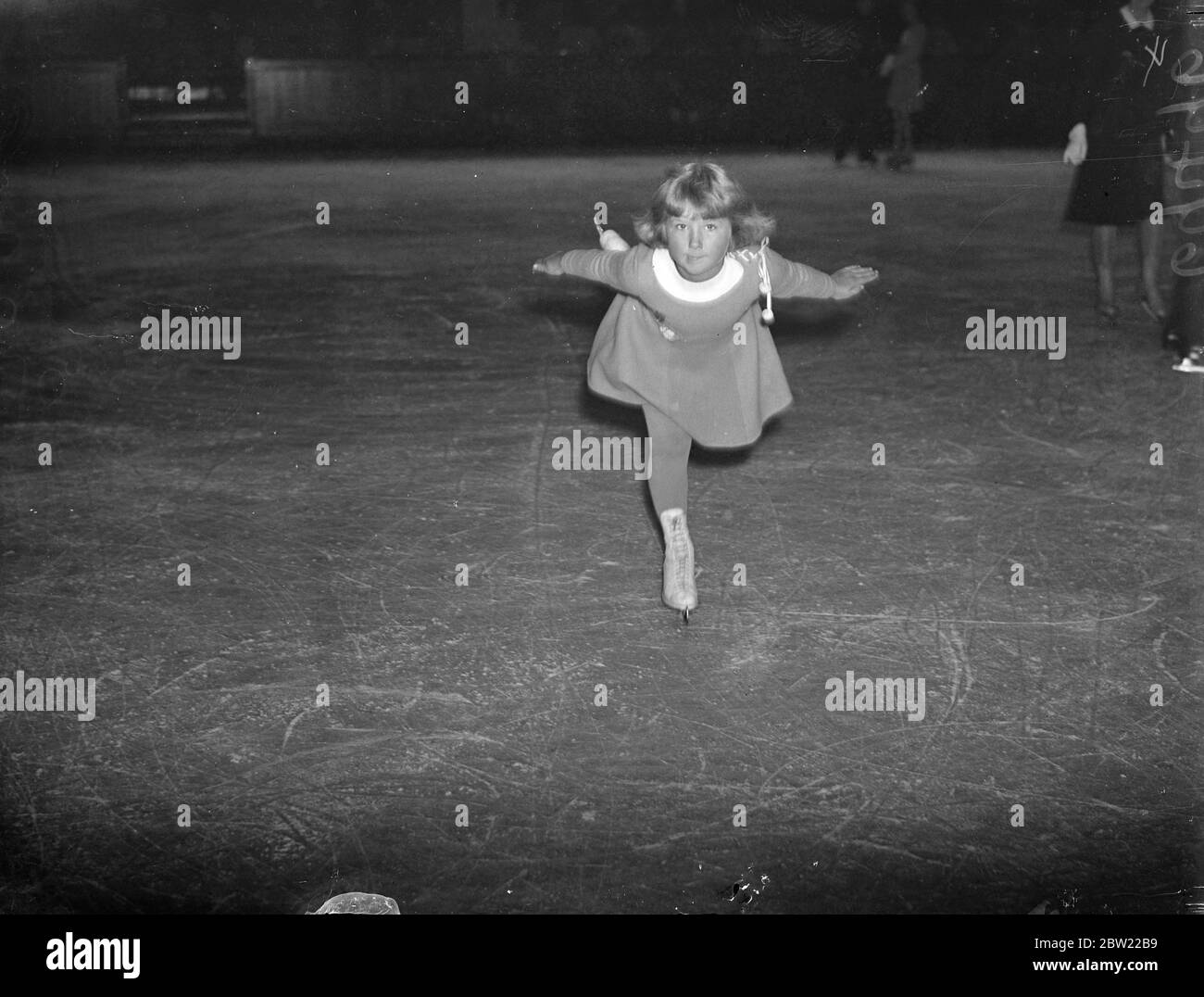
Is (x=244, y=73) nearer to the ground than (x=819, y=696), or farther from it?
farther from it

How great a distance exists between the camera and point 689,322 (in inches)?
115

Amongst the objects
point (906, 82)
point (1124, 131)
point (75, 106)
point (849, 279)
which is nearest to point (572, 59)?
point (906, 82)

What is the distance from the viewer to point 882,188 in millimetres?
3688

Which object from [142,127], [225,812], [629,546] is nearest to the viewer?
[225,812]

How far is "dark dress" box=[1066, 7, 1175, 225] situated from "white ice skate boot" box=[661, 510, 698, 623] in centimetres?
142

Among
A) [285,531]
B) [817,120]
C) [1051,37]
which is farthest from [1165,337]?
[285,531]

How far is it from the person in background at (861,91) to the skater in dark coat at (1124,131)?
0.49 metres

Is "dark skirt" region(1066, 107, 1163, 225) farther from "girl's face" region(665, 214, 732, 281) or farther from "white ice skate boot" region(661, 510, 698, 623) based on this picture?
"white ice skate boot" region(661, 510, 698, 623)

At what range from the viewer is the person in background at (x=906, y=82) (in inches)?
137

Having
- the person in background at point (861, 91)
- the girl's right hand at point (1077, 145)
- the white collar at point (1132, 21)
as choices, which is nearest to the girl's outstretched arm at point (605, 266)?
the person in background at point (861, 91)

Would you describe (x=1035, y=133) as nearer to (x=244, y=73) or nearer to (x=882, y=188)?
(x=882, y=188)

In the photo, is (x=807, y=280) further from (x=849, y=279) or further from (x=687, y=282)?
(x=687, y=282)

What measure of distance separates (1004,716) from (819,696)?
0.40 m

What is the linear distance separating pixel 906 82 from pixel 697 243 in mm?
1109
